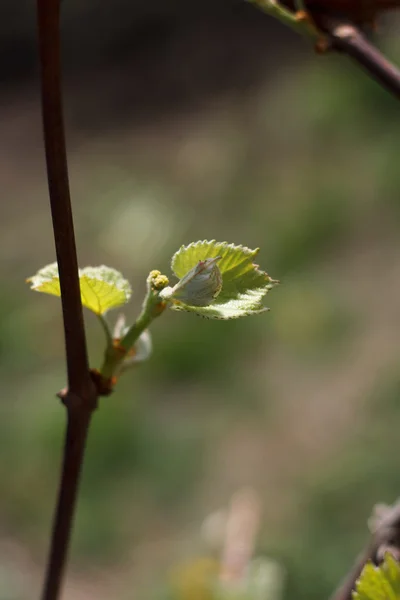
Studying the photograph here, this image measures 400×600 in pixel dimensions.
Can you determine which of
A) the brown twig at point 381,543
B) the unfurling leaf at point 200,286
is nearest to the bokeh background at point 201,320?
the brown twig at point 381,543

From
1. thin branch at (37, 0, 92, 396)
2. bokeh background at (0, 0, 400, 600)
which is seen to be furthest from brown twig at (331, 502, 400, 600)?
bokeh background at (0, 0, 400, 600)

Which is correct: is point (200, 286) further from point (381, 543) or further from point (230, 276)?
point (381, 543)

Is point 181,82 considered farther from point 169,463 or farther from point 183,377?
point 169,463

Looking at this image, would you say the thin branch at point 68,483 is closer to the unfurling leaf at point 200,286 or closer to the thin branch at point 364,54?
the unfurling leaf at point 200,286

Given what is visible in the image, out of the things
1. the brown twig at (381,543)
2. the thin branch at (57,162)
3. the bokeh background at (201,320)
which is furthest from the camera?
the bokeh background at (201,320)

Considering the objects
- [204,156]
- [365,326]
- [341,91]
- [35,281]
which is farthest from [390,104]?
[35,281]

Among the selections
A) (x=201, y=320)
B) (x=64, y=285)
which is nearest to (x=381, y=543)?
(x=64, y=285)
